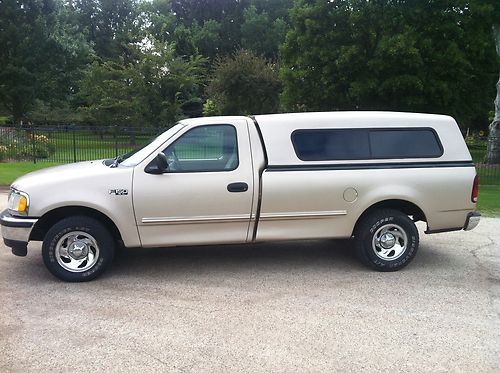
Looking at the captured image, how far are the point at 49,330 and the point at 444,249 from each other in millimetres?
5319

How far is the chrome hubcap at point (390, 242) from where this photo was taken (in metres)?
6.14

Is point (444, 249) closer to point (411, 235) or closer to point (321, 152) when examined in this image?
point (411, 235)

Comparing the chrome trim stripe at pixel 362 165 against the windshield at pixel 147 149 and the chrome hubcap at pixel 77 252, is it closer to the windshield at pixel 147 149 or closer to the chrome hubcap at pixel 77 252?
the windshield at pixel 147 149


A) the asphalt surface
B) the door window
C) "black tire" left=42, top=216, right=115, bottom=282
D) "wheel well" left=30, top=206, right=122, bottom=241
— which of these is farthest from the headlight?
the door window

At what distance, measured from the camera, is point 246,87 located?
1193 inches

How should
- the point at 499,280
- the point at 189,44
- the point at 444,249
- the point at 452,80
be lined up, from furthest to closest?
the point at 189,44
the point at 452,80
the point at 444,249
the point at 499,280

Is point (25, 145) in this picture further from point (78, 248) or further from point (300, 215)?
point (300, 215)

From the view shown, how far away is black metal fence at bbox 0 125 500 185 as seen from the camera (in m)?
19.0

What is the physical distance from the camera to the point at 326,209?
233 inches

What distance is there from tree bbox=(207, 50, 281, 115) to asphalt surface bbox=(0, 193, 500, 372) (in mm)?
24191

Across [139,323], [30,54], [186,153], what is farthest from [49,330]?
[30,54]

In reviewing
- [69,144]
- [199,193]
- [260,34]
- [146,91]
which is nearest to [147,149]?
[199,193]

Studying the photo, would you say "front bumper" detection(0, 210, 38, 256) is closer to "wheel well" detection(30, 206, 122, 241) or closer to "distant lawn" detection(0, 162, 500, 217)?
"wheel well" detection(30, 206, 122, 241)

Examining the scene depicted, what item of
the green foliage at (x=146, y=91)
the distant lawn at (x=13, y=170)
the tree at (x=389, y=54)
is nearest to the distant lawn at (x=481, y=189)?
the distant lawn at (x=13, y=170)
